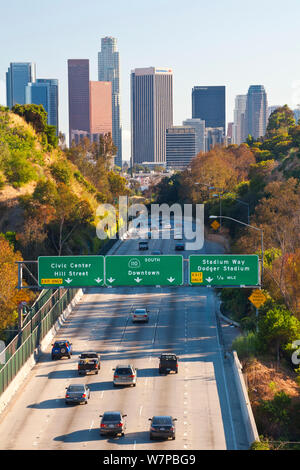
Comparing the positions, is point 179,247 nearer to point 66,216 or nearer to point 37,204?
point 66,216

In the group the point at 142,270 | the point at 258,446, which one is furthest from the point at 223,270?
the point at 258,446

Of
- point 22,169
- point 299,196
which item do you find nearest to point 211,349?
point 299,196

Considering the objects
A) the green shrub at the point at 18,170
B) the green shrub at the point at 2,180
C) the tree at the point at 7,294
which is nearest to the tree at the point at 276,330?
the tree at the point at 7,294

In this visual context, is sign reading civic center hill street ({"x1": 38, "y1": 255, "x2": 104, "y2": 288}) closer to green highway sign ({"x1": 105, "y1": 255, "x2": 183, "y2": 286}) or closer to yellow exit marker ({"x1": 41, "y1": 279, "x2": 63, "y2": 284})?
yellow exit marker ({"x1": 41, "y1": 279, "x2": 63, "y2": 284})

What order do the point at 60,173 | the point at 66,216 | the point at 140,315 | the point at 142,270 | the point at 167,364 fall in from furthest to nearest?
1. the point at 60,173
2. the point at 66,216
3. the point at 140,315
4. the point at 142,270
5. the point at 167,364

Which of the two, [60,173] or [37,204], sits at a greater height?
[60,173]

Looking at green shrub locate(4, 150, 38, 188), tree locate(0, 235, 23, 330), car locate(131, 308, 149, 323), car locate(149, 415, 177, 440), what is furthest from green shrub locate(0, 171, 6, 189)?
car locate(149, 415, 177, 440)
